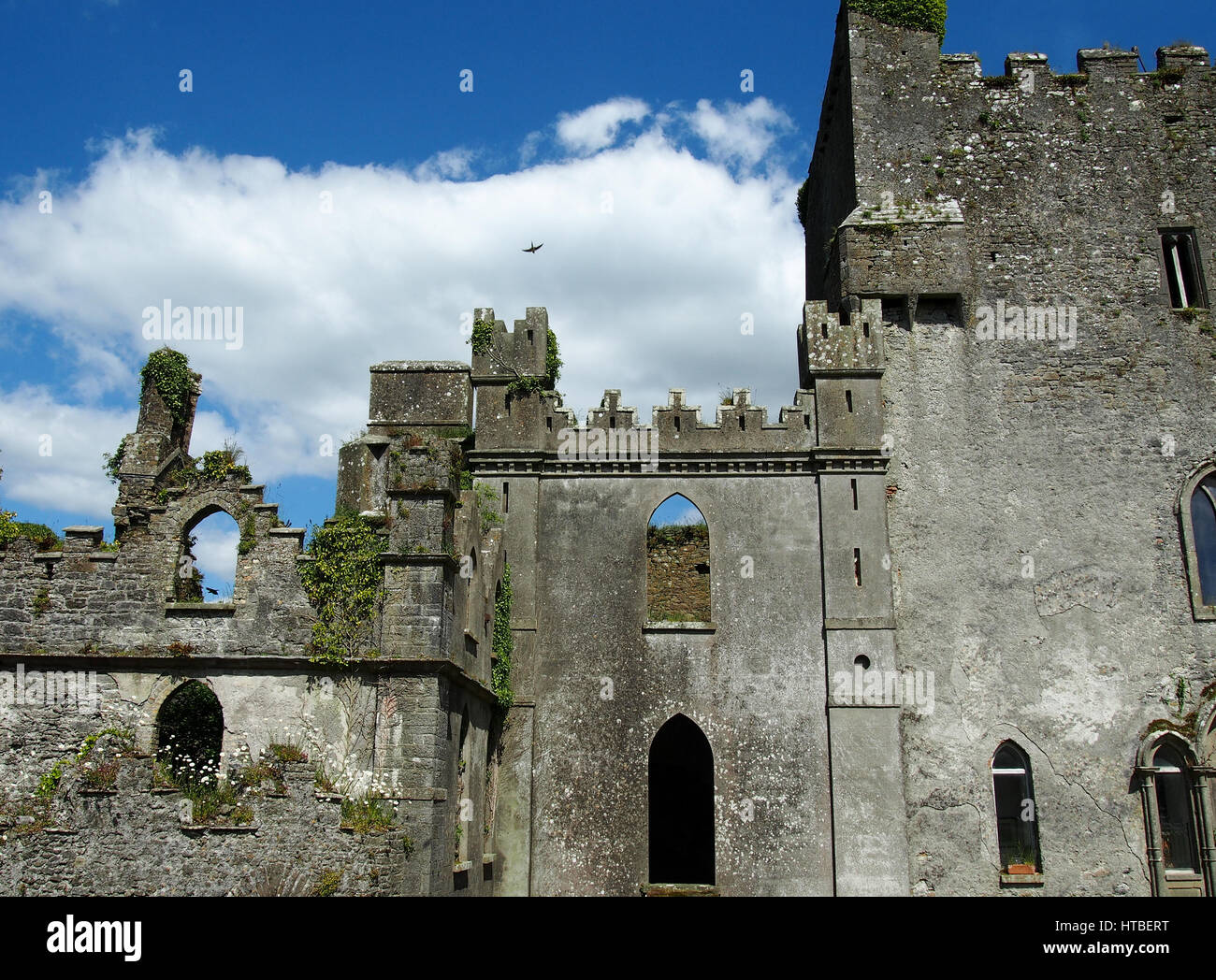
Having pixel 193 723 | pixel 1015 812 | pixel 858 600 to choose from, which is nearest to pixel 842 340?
pixel 858 600

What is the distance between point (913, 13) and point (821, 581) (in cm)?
1177

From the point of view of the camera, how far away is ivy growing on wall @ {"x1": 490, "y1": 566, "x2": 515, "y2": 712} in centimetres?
1541

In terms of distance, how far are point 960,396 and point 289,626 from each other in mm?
11959

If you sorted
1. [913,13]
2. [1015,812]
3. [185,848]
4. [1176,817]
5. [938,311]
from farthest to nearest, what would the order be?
[913,13] < [938,311] < [1015,812] < [1176,817] < [185,848]

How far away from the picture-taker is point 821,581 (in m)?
16.2

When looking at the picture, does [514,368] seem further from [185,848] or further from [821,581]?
[185,848]

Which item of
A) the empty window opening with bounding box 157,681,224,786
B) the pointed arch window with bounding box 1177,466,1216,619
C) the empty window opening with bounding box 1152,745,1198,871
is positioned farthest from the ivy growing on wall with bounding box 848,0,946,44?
the empty window opening with bounding box 157,681,224,786

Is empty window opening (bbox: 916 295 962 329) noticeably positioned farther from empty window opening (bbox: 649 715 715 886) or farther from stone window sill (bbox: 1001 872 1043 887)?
stone window sill (bbox: 1001 872 1043 887)

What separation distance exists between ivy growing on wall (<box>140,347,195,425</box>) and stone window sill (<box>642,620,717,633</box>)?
874 cm

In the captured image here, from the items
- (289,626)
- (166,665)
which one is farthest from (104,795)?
(289,626)
